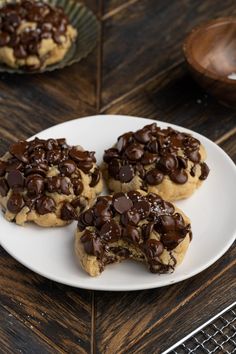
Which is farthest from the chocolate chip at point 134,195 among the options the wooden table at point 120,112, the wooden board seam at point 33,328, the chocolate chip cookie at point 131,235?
the wooden board seam at point 33,328

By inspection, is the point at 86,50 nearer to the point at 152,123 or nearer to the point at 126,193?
the point at 152,123

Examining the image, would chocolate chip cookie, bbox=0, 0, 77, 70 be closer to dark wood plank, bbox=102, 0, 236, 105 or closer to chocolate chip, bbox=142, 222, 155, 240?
dark wood plank, bbox=102, 0, 236, 105

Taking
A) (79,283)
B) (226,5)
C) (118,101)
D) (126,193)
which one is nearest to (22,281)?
(79,283)

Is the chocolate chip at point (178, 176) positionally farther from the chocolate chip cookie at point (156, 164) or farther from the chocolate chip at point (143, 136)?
the chocolate chip at point (143, 136)

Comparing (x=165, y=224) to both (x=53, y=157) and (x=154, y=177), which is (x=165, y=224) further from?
(x=53, y=157)

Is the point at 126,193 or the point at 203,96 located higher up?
the point at 126,193
